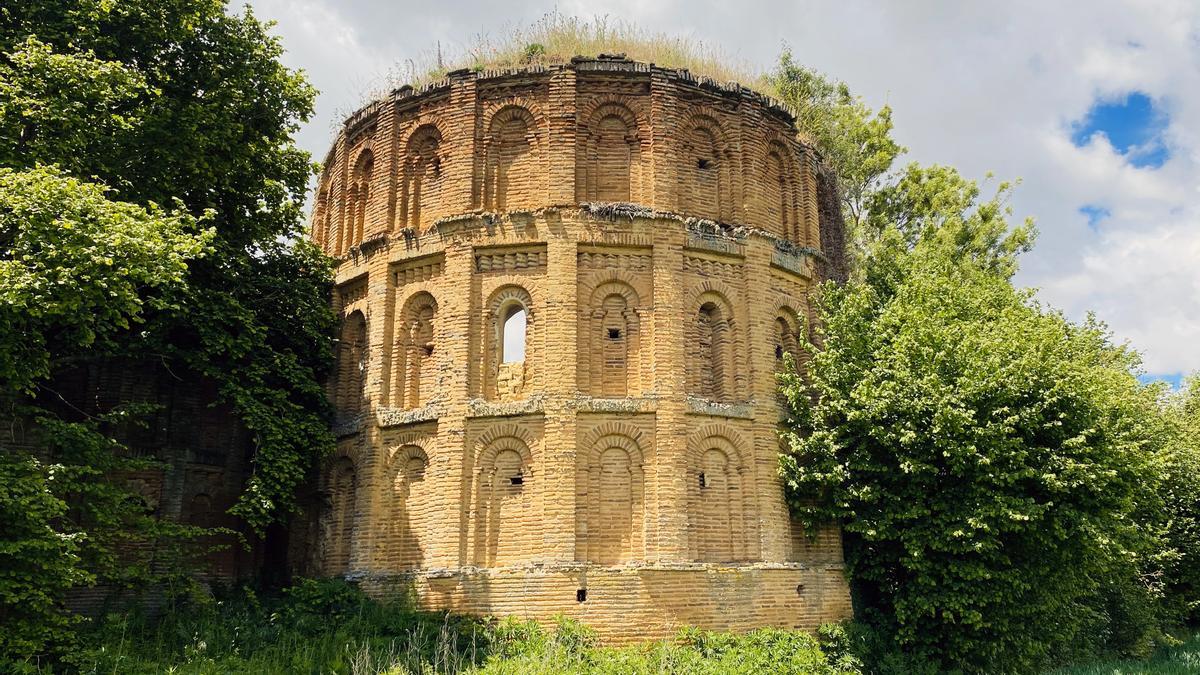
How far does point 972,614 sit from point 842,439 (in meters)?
3.63

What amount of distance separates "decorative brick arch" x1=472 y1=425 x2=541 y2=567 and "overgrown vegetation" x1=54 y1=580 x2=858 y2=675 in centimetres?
121

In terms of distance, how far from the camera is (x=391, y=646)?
13.7 metres

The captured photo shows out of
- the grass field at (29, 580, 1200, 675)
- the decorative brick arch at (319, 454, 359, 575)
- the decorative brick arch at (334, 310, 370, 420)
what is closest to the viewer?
the grass field at (29, 580, 1200, 675)

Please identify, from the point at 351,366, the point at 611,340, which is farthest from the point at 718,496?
the point at 351,366

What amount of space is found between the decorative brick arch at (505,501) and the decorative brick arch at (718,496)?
2.75m

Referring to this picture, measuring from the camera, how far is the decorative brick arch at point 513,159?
17250mm

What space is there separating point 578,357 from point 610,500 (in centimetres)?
259

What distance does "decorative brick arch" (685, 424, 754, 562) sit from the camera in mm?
15656

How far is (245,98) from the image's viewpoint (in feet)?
53.8

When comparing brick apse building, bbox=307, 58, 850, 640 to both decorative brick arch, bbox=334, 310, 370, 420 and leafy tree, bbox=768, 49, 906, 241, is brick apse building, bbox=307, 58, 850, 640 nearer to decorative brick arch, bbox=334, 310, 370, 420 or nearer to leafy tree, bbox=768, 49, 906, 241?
decorative brick arch, bbox=334, 310, 370, 420

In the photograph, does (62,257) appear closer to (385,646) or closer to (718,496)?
(385,646)

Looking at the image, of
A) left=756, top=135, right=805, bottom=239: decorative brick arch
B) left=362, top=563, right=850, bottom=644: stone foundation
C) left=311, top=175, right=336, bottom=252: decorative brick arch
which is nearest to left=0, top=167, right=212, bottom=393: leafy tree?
left=362, top=563, right=850, bottom=644: stone foundation

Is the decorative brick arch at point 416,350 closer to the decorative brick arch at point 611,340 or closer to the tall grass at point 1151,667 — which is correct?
the decorative brick arch at point 611,340

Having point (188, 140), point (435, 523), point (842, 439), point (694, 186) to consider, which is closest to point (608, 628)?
point (435, 523)
